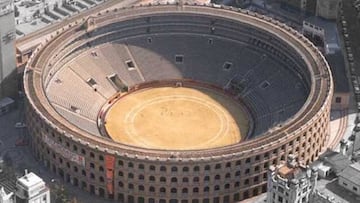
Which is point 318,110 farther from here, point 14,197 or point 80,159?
point 14,197

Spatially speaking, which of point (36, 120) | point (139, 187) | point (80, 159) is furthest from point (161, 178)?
point (36, 120)

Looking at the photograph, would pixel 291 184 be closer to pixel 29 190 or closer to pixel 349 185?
pixel 349 185

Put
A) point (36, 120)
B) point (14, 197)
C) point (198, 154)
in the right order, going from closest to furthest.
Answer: point (14, 197) < point (198, 154) < point (36, 120)

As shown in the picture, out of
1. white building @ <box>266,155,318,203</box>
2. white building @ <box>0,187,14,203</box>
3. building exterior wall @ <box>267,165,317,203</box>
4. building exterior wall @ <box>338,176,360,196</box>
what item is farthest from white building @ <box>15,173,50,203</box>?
building exterior wall @ <box>338,176,360,196</box>

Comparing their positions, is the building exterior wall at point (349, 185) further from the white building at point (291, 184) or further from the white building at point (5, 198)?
the white building at point (5, 198)

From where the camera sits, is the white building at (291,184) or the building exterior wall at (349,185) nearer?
the white building at (291,184)

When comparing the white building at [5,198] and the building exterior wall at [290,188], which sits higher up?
the building exterior wall at [290,188]

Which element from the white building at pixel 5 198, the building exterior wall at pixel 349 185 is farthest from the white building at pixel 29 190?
the building exterior wall at pixel 349 185

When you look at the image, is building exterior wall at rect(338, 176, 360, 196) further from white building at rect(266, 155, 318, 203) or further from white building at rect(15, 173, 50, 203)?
white building at rect(15, 173, 50, 203)
